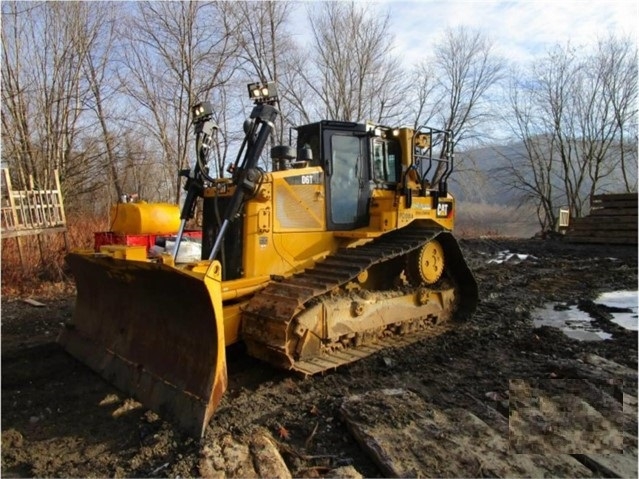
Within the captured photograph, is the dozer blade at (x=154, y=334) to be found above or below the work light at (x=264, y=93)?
below

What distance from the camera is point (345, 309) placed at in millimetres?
5277

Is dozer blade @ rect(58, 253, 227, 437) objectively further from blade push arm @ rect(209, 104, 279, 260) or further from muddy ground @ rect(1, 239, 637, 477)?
blade push arm @ rect(209, 104, 279, 260)

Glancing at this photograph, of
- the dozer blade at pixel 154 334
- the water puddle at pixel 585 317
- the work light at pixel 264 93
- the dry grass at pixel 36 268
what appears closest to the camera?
the dozer blade at pixel 154 334

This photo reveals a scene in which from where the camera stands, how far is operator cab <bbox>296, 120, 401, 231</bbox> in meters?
5.85

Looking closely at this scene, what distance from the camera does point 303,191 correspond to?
5.60 m

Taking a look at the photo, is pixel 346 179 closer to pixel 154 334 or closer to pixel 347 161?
pixel 347 161

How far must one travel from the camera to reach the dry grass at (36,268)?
31.7 feet

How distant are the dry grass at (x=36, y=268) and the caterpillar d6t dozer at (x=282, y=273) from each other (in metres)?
4.48

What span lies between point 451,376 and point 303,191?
2.49 m

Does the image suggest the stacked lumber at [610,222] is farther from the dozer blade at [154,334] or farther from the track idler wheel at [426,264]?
the dozer blade at [154,334]

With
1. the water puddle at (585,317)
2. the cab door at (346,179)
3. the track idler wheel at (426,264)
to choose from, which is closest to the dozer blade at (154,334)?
the cab door at (346,179)

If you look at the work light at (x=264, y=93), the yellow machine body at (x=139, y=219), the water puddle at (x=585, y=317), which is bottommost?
the water puddle at (x=585, y=317)

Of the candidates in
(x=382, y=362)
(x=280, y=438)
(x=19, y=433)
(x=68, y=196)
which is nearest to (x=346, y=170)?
(x=382, y=362)

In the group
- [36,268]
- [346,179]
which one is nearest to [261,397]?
[346,179]
